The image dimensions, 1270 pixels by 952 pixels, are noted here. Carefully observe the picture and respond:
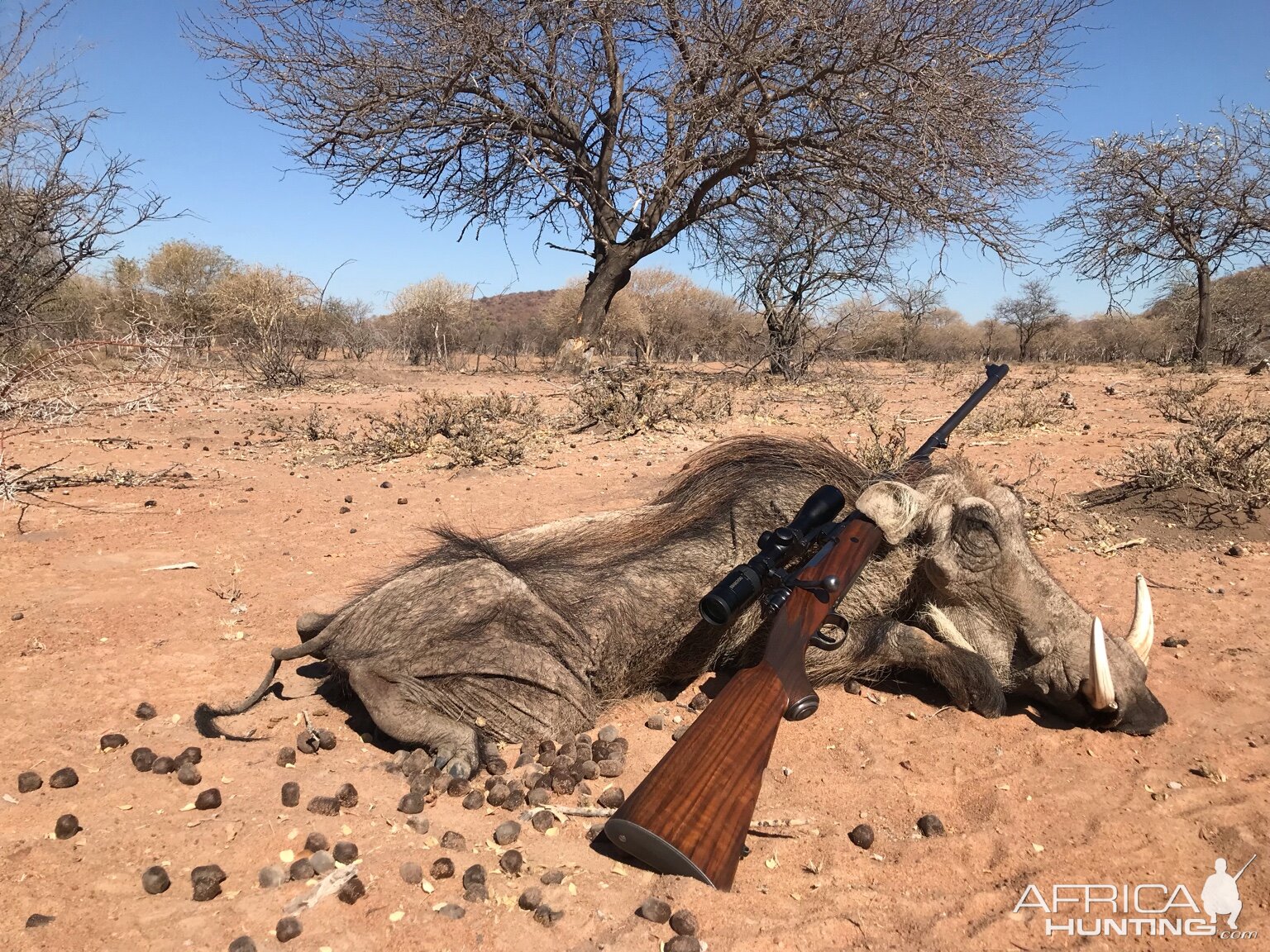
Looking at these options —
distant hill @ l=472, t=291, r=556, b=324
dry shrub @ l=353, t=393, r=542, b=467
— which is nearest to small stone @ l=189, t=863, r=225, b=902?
dry shrub @ l=353, t=393, r=542, b=467

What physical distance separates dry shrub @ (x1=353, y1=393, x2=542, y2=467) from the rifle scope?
16.2 feet

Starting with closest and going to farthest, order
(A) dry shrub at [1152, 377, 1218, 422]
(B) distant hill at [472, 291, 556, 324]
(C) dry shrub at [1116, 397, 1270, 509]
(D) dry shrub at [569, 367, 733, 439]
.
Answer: (C) dry shrub at [1116, 397, 1270, 509]
(A) dry shrub at [1152, 377, 1218, 422]
(D) dry shrub at [569, 367, 733, 439]
(B) distant hill at [472, 291, 556, 324]

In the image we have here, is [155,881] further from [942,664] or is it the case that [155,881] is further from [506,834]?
[942,664]

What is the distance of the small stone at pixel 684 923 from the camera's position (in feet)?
6.28

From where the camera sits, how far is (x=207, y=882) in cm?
196

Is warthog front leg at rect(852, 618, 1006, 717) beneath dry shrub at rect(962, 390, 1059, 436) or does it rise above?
beneath

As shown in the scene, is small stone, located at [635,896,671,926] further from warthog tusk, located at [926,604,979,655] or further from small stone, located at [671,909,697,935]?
warthog tusk, located at [926,604,979,655]

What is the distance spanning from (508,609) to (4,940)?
166 cm

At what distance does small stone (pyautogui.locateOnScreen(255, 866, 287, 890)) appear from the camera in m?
2.03

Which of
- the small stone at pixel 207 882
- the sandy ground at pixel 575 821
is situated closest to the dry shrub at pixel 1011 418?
the sandy ground at pixel 575 821

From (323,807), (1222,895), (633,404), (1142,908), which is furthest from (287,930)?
(633,404)

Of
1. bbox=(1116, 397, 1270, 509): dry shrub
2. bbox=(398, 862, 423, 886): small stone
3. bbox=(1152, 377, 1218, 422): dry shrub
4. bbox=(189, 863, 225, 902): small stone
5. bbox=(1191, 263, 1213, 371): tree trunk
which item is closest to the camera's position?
bbox=(189, 863, 225, 902): small stone

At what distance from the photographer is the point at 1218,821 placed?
7.79 feet

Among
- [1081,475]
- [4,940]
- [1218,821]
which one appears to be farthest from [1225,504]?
[4,940]
